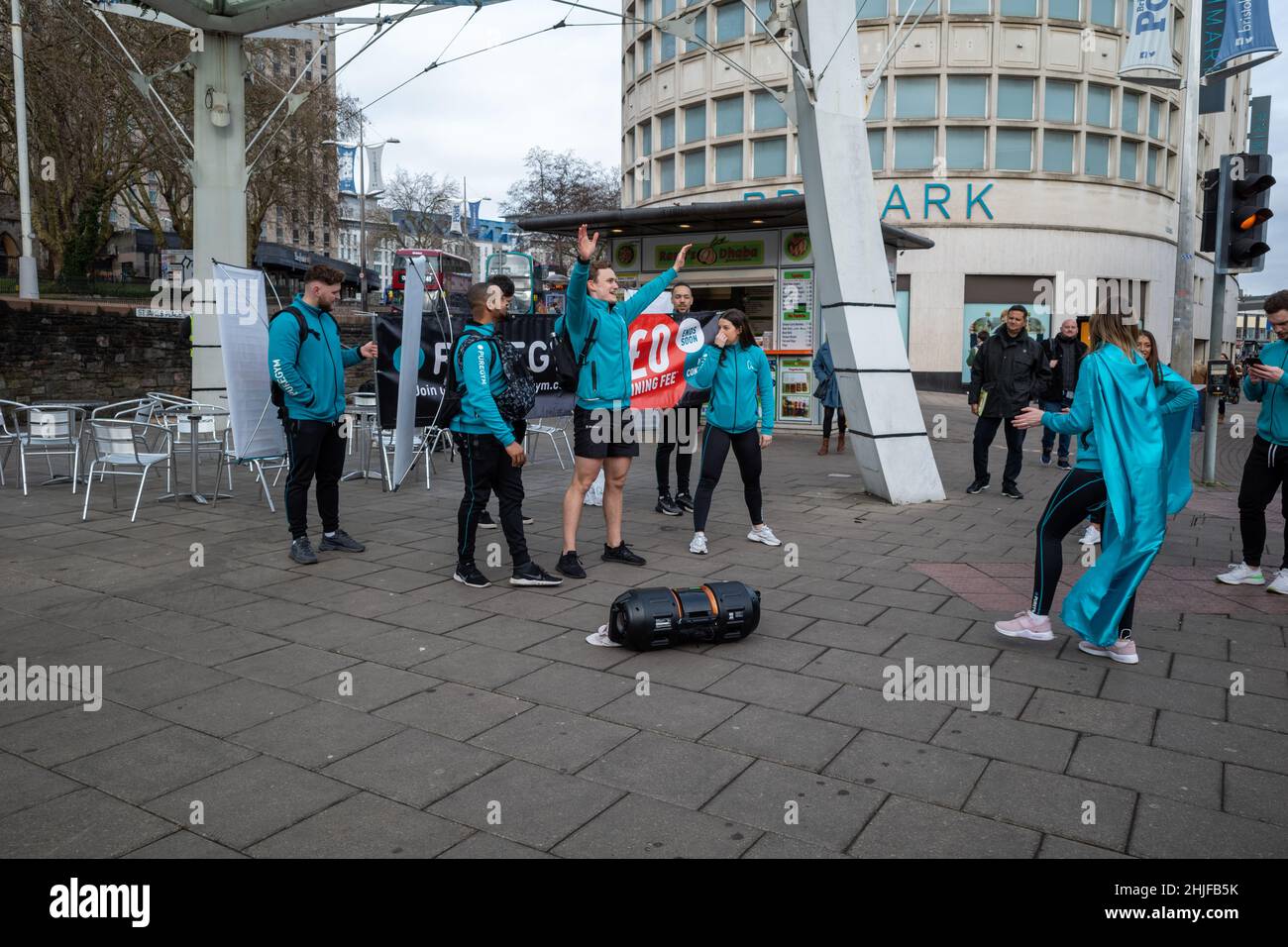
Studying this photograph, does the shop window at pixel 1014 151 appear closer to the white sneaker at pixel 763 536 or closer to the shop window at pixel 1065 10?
the shop window at pixel 1065 10

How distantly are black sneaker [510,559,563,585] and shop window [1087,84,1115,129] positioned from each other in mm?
32032

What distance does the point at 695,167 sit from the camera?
35969 mm

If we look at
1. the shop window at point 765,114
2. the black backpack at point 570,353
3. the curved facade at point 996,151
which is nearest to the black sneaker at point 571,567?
the black backpack at point 570,353

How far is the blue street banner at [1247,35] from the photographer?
1267 cm

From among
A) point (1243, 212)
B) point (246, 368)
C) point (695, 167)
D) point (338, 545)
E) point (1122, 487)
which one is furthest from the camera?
point (695, 167)

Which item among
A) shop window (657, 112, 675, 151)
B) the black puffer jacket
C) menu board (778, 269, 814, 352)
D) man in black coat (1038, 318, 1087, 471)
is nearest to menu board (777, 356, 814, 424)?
menu board (778, 269, 814, 352)

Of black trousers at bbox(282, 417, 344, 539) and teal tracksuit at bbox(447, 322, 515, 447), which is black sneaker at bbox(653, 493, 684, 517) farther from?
teal tracksuit at bbox(447, 322, 515, 447)

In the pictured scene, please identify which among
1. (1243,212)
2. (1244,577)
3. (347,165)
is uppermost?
(347,165)

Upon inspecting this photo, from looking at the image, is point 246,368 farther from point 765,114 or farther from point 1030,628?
point 765,114

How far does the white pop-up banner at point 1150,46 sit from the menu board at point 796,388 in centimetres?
606

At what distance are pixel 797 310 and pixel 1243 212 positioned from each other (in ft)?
22.6

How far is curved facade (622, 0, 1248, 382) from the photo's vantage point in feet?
103

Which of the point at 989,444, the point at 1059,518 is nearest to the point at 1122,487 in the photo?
the point at 1059,518
